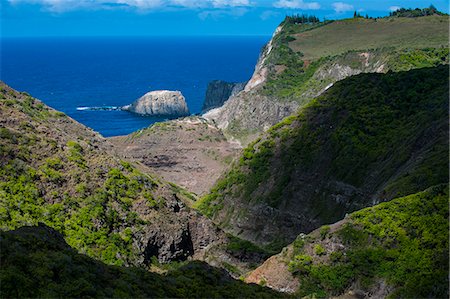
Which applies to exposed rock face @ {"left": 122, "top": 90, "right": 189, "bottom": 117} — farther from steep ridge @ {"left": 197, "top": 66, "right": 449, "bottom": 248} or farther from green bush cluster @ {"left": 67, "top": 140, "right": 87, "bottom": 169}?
green bush cluster @ {"left": 67, "top": 140, "right": 87, "bottom": 169}

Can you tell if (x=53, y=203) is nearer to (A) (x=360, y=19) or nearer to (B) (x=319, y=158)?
(B) (x=319, y=158)

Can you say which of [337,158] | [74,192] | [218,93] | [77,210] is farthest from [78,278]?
[218,93]

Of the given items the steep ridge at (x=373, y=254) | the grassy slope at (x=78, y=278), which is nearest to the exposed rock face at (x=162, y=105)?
the steep ridge at (x=373, y=254)

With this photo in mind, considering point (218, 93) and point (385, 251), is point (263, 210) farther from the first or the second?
point (218, 93)

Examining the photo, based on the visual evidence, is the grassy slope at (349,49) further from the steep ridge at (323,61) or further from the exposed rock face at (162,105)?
the exposed rock face at (162,105)

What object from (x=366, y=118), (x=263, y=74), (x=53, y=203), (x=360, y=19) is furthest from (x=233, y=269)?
(x=360, y=19)

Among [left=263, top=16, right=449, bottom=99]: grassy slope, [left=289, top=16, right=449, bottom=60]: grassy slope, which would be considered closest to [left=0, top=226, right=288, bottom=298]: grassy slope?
[left=263, top=16, right=449, bottom=99]: grassy slope
